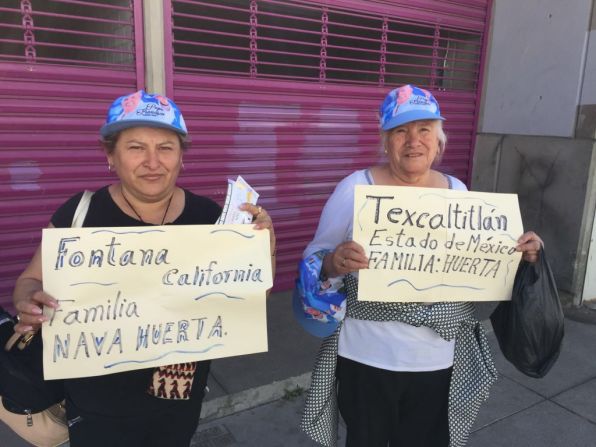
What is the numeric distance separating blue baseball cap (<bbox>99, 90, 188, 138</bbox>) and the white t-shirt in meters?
0.62

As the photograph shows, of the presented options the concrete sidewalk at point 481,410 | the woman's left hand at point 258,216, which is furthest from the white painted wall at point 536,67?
the woman's left hand at point 258,216

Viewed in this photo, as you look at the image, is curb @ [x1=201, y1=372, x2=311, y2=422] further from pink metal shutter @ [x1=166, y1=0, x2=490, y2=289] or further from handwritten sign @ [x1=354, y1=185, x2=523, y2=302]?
handwritten sign @ [x1=354, y1=185, x2=523, y2=302]

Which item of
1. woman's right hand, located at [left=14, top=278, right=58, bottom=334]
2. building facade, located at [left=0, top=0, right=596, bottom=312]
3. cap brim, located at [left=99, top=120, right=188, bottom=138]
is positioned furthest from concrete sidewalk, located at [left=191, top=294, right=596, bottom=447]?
cap brim, located at [left=99, top=120, right=188, bottom=138]

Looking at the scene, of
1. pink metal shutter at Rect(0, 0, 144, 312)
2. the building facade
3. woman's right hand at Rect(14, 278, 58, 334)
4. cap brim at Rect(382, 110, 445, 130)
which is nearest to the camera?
woman's right hand at Rect(14, 278, 58, 334)

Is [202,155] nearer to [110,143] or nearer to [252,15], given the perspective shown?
[252,15]

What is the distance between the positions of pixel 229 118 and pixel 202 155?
40cm

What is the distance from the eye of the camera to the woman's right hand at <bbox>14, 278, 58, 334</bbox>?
1408mm

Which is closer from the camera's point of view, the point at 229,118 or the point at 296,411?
the point at 296,411

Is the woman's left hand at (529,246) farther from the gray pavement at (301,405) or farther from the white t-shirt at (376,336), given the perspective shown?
the gray pavement at (301,405)

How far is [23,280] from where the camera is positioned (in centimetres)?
154

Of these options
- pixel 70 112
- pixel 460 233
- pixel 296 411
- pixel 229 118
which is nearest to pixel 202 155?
pixel 229 118

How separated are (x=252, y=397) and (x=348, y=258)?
1844 mm

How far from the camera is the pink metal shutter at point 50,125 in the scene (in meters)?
3.39

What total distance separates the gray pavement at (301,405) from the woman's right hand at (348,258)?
157 centimetres
